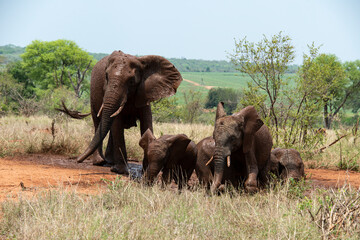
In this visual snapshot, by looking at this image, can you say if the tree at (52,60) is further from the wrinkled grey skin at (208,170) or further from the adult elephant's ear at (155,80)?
the wrinkled grey skin at (208,170)

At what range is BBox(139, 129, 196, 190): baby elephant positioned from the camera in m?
7.20

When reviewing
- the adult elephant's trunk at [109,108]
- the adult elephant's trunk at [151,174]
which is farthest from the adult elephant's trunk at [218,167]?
the adult elephant's trunk at [109,108]

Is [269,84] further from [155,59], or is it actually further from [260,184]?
[260,184]

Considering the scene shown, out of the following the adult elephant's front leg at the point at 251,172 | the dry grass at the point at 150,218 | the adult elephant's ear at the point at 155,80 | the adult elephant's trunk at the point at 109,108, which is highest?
the adult elephant's ear at the point at 155,80

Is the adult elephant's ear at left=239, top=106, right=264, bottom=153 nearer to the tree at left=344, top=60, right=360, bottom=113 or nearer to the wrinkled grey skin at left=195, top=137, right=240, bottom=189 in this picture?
the wrinkled grey skin at left=195, top=137, right=240, bottom=189

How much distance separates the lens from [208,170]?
7074 millimetres

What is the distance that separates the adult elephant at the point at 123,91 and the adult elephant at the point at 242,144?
235cm

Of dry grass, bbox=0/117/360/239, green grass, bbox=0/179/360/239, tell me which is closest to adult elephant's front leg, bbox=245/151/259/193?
dry grass, bbox=0/117/360/239

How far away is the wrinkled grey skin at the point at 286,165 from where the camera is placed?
7992mm

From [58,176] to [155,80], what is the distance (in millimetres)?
2748

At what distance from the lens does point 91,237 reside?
14.0 feet

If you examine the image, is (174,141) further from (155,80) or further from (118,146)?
(155,80)

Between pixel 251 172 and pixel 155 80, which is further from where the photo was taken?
pixel 155 80

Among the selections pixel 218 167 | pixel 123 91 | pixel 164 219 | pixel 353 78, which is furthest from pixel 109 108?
pixel 353 78
